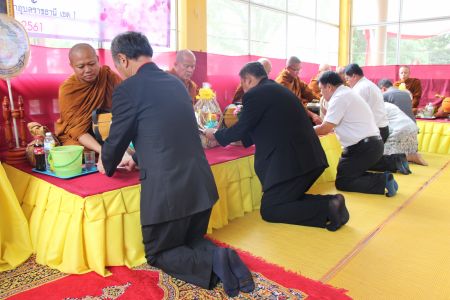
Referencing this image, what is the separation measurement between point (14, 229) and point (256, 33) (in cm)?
512

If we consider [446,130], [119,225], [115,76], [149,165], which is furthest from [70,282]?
[446,130]

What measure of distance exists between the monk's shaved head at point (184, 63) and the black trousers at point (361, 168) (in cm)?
158

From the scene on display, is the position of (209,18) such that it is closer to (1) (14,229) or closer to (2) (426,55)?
(1) (14,229)

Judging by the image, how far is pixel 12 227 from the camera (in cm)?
212

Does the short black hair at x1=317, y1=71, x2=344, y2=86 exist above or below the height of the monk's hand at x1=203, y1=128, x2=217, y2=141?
above

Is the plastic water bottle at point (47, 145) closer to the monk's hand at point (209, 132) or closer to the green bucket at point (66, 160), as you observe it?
the green bucket at point (66, 160)

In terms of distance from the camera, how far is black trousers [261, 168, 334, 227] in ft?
8.33

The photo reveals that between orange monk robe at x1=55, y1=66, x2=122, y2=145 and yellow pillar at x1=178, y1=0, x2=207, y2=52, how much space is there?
7.61 ft

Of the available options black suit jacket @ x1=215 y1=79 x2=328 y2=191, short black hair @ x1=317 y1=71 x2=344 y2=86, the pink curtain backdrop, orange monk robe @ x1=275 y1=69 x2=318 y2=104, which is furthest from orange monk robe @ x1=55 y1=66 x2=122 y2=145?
orange monk robe @ x1=275 y1=69 x2=318 y2=104

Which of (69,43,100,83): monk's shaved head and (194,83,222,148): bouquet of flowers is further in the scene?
(194,83,222,148): bouquet of flowers

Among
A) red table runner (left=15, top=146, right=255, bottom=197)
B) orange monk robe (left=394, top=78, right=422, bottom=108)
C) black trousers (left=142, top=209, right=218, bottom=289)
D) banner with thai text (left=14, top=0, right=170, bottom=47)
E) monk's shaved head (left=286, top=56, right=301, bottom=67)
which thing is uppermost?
banner with thai text (left=14, top=0, right=170, bottom=47)

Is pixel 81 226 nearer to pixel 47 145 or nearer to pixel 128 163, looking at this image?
pixel 128 163

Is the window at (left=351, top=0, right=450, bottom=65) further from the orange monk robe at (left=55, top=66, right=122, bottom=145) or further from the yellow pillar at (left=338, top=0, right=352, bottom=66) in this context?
the orange monk robe at (left=55, top=66, right=122, bottom=145)

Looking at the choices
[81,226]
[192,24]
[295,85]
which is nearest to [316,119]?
→ [295,85]
